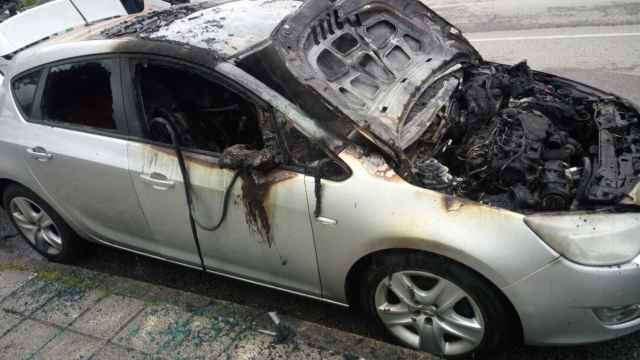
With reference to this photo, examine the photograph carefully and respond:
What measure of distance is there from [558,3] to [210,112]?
291 inches

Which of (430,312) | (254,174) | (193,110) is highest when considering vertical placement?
(193,110)

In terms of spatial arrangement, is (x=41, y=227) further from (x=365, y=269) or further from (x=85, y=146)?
(x=365, y=269)

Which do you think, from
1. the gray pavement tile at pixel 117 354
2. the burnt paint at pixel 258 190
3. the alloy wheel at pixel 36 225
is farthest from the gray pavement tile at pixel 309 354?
the alloy wheel at pixel 36 225

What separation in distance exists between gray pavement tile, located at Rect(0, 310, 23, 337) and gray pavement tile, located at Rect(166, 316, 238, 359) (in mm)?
1083

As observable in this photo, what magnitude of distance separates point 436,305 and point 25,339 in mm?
2246

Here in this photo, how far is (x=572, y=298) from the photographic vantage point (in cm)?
246

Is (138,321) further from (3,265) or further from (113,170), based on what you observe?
(3,265)

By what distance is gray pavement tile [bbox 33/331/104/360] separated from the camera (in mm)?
3018

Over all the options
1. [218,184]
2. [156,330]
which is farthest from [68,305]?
[218,184]

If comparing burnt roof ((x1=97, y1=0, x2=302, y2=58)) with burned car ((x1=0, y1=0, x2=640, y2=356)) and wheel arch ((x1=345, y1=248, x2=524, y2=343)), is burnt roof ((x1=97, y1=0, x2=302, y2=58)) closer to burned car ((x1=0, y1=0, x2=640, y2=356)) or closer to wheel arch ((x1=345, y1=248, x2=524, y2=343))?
burned car ((x1=0, y1=0, x2=640, y2=356))

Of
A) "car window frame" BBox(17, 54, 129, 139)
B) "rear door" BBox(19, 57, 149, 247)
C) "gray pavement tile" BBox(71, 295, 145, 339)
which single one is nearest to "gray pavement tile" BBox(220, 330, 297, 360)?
"gray pavement tile" BBox(71, 295, 145, 339)

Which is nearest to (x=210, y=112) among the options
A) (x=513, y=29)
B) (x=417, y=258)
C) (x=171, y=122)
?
(x=171, y=122)

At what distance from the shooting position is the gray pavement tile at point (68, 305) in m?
3.31

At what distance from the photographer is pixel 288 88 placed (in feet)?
9.47
